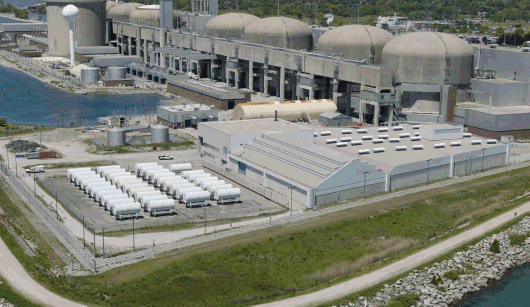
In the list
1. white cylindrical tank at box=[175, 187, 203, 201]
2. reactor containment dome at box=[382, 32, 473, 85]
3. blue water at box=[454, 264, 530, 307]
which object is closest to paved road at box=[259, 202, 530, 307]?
blue water at box=[454, 264, 530, 307]

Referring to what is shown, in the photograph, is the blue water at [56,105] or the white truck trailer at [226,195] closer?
the white truck trailer at [226,195]

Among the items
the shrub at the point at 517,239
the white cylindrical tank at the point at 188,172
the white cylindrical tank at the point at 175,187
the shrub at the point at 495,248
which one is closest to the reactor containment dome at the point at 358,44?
the white cylindrical tank at the point at 188,172

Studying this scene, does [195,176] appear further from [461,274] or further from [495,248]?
[495,248]

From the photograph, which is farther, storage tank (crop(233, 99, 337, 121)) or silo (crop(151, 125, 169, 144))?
storage tank (crop(233, 99, 337, 121))

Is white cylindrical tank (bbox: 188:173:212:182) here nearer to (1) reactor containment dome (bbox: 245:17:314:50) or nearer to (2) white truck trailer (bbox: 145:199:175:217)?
(2) white truck trailer (bbox: 145:199:175:217)

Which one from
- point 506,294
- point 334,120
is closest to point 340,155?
point 506,294

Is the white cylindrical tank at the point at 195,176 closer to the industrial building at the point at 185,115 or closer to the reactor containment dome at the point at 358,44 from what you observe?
the industrial building at the point at 185,115

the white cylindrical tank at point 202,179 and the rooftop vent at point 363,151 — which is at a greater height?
the rooftop vent at point 363,151
